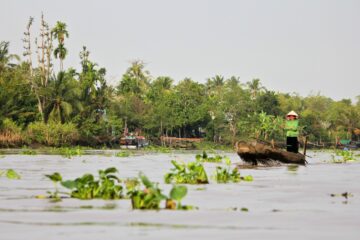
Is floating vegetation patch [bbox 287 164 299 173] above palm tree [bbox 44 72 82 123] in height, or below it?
below

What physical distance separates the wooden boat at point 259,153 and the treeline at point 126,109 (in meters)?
20.1

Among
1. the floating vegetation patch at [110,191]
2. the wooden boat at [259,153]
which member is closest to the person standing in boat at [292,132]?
the wooden boat at [259,153]

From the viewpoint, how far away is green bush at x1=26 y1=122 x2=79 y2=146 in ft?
202

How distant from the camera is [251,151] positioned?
25500 millimetres

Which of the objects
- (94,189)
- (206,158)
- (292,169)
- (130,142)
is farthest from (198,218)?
(130,142)

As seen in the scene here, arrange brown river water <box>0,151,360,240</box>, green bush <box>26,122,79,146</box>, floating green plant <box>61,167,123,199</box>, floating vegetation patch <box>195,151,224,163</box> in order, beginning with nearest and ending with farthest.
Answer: brown river water <box>0,151,360,240</box>
floating green plant <box>61,167,123,199</box>
floating vegetation patch <box>195,151,224,163</box>
green bush <box>26,122,79,146</box>

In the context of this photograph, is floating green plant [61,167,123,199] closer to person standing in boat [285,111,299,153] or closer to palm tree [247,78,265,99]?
person standing in boat [285,111,299,153]

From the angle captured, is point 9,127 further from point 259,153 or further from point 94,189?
point 94,189

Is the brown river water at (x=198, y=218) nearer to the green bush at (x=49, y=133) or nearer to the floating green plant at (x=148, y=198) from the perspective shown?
the floating green plant at (x=148, y=198)

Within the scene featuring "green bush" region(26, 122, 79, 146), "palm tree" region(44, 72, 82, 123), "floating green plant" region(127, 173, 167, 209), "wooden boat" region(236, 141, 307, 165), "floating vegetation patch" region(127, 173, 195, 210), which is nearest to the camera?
"floating vegetation patch" region(127, 173, 195, 210)

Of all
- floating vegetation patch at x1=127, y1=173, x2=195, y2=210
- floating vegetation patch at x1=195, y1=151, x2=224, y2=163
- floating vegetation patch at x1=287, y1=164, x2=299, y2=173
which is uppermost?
floating vegetation patch at x1=195, y1=151, x2=224, y2=163

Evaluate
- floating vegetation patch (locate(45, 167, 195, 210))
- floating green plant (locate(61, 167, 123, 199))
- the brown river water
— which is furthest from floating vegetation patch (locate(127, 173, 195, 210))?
floating green plant (locate(61, 167, 123, 199))

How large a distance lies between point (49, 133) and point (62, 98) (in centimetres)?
344

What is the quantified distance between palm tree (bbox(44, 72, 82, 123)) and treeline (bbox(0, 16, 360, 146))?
85 mm
